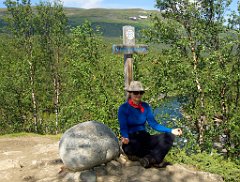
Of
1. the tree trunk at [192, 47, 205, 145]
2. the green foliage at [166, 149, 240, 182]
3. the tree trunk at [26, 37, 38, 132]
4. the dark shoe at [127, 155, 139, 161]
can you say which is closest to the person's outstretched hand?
the dark shoe at [127, 155, 139, 161]

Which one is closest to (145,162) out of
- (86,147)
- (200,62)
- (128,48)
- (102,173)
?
(102,173)

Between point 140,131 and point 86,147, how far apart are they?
143 cm

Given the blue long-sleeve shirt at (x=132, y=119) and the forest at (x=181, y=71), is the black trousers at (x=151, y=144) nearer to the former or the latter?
the blue long-sleeve shirt at (x=132, y=119)

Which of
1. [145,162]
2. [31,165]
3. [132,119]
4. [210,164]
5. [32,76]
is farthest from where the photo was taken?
[32,76]

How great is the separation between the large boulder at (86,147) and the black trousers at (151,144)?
22.5 inches

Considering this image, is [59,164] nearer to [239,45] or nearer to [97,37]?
[97,37]

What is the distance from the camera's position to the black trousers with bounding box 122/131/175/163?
8305mm

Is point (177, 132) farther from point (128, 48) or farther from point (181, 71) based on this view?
point (181, 71)

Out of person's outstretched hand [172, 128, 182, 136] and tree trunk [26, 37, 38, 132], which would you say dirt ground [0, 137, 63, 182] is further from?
tree trunk [26, 37, 38, 132]

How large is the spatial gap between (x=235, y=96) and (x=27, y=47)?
20.8m

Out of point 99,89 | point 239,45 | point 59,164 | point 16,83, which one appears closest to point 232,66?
point 239,45

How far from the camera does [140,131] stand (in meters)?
8.35

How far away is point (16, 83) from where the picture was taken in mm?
30797

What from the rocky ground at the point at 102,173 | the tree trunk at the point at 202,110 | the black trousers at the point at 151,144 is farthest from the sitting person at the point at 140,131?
the tree trunk at the point at 202,110
